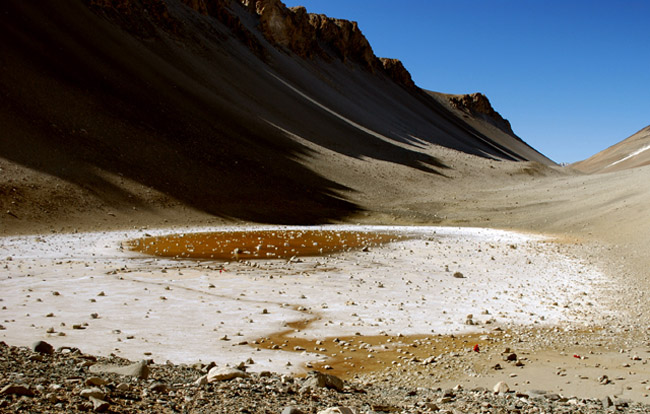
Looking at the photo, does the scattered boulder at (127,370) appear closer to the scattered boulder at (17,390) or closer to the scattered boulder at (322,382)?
the scattered boulder at (17,390)

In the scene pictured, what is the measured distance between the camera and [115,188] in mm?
27766

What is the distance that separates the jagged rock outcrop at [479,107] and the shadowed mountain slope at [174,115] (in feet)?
241

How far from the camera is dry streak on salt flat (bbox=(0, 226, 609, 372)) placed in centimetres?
764

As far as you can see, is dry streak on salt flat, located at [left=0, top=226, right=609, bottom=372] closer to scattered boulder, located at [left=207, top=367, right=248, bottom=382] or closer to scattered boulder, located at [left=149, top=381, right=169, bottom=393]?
scattered boulder, located at [left=207, top=367, right=248, bottom=382]

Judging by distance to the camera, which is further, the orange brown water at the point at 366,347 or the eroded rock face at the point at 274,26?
the eroded rock face at the point at 274,26

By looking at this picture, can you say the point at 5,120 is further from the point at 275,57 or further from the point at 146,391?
the point at 275,57

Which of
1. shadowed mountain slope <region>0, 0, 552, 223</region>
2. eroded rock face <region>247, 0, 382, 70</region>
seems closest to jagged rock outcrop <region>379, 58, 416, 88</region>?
eroded rock face <region>247, 0, 382, 70</region>

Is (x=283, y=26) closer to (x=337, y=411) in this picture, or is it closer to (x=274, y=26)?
(x=274, y=26)

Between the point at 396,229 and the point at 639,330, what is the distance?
1952 cm

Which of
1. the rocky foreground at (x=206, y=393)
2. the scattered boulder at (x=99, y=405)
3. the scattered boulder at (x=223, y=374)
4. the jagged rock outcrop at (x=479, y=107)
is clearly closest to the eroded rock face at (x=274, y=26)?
the jagged rock outcrop at (x=479, y=107)

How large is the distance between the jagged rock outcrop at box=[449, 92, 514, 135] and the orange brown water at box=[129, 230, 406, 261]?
119021 millimetres

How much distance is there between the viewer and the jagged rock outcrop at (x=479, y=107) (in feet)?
452

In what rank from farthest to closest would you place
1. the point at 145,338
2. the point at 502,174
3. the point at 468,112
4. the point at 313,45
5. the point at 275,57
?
the point at 468,112
the point at 313,45
the point at 275,57
the point at 502,174
the point at 145,338

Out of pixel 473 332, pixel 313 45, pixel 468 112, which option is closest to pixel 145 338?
pixel 473 332
